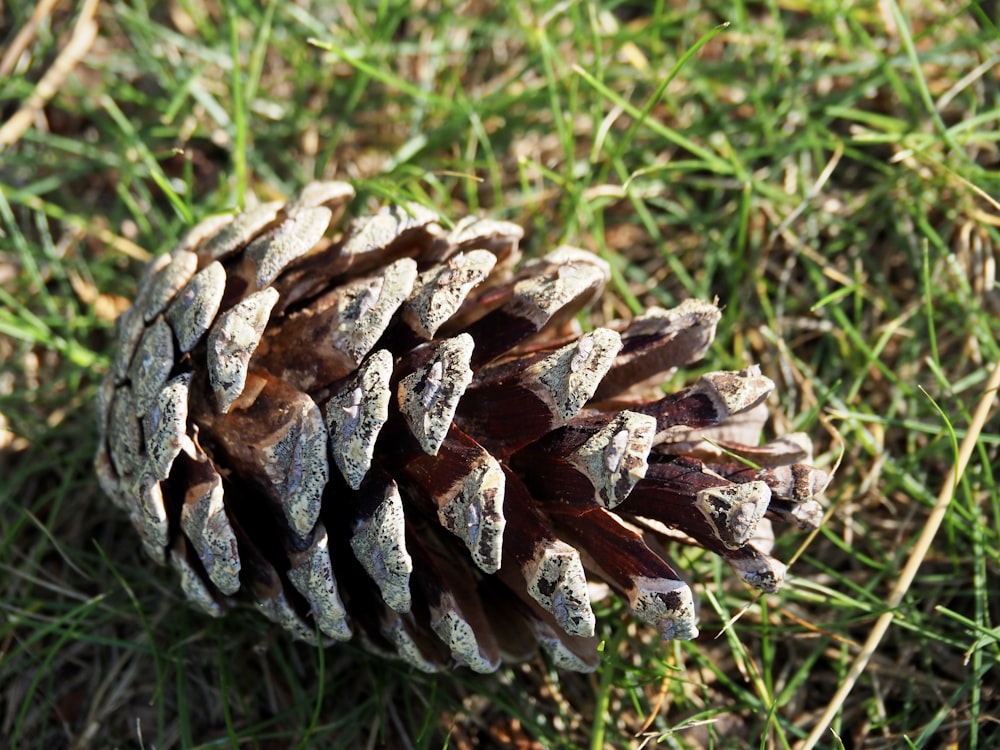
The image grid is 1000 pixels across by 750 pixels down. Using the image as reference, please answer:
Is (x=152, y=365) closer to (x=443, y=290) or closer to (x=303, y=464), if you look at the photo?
(x=303, y=464)

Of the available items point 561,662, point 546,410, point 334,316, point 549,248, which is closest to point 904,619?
point 561,662

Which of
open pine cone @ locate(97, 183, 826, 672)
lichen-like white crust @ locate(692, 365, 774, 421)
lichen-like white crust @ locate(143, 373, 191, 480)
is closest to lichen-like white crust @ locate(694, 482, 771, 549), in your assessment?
open pine cone @ locate(97, 183, 826, 672)

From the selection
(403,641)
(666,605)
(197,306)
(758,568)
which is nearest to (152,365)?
(197,306)

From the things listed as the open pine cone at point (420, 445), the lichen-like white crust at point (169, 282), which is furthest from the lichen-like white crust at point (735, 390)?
the lichen-like white crust at point (169, 282)

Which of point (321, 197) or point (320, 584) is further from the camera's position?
point (321, 197)

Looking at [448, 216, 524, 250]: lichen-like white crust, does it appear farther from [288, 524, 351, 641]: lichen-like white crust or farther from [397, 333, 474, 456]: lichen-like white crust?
[288, 524, 351, 641]: lichen-like white crust

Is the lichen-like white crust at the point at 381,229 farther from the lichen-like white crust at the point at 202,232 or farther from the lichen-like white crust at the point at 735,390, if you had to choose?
the lichen-like white crust at the point at 735,390

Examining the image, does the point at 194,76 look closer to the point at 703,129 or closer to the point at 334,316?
the point at 334,316
